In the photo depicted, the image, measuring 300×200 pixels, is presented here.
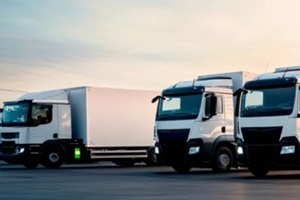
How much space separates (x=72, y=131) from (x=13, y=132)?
7.89 feet

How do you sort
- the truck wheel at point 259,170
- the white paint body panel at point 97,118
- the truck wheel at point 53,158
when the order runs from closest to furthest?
the truck wheel at point 259,170, the truck wheel at point 53,158, the white paint body panel at point 97,118

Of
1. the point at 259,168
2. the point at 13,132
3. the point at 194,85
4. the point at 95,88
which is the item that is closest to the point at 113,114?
the point at 95,88

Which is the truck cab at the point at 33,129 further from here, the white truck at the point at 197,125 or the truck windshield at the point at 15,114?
the white truck at the point at 197,125

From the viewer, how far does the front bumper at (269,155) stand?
21.3m

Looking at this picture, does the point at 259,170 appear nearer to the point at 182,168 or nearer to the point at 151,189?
the point at 182,168

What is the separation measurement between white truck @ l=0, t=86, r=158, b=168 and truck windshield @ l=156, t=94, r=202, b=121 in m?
6.34

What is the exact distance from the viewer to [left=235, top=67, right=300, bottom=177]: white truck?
70.1 feet

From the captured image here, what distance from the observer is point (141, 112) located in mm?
33750

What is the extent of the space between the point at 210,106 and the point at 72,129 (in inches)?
340

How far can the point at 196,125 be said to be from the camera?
2491 cm

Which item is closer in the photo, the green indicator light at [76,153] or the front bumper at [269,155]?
the front bumper at [269,155]

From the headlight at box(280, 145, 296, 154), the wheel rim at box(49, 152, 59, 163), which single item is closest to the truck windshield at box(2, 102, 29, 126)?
the wheel rim at box(49, 152, 59, 163)

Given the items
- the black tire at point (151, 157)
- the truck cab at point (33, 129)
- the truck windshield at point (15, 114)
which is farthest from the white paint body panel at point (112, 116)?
the truck windshield at point (15, 114)

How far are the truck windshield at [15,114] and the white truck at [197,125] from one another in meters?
7.25
